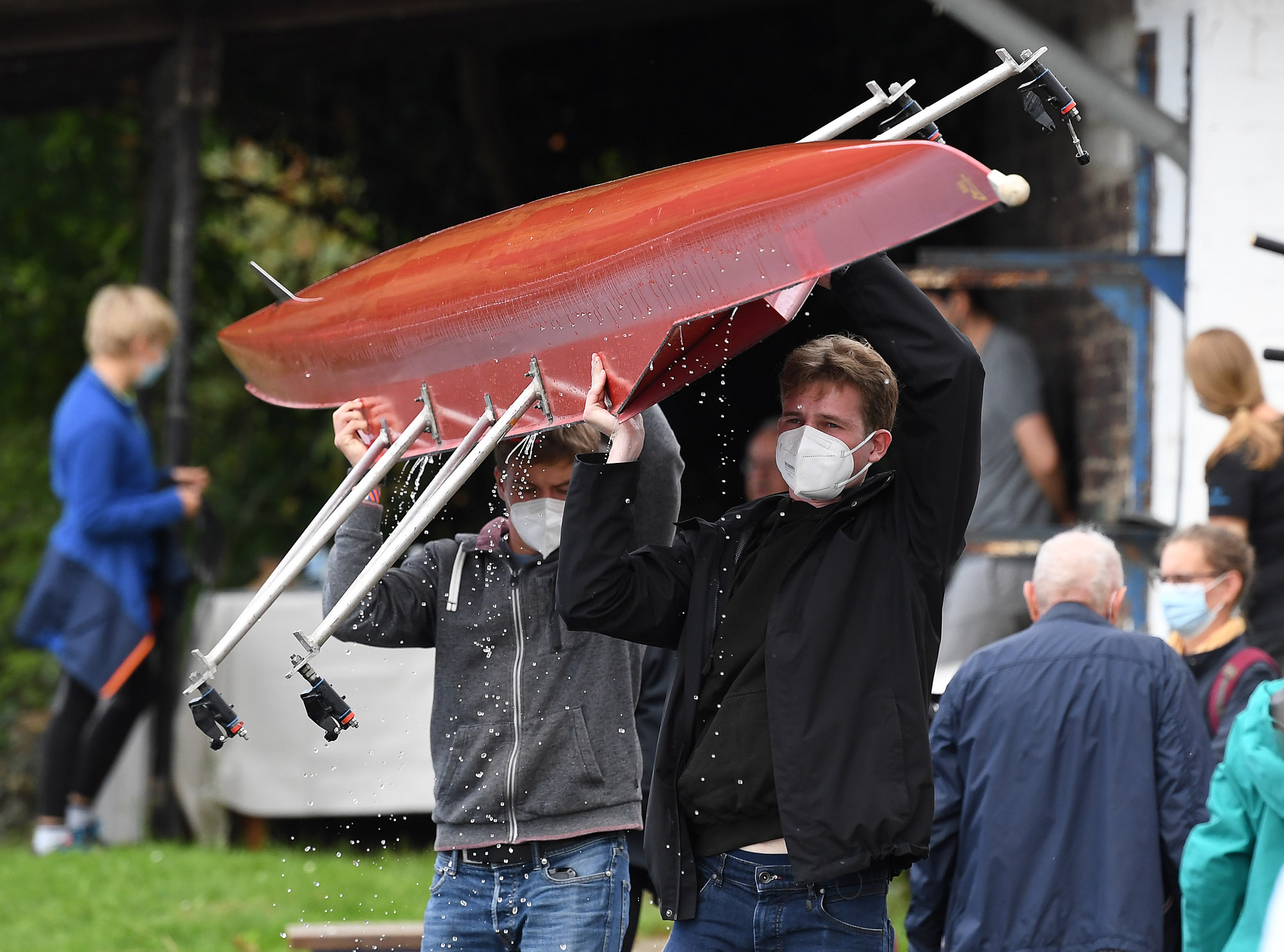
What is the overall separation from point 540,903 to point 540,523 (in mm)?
725

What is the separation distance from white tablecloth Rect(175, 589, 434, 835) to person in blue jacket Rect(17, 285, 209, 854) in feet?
1.36

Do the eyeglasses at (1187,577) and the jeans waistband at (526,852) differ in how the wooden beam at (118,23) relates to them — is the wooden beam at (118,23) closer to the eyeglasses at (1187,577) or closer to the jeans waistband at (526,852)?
the eyeglasses at (1187,577)

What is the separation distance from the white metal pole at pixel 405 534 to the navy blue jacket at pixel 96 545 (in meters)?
3.87

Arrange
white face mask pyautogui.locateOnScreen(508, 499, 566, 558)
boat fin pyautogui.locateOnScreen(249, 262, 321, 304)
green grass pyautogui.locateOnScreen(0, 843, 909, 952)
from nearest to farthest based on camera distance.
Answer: white face mask pyautogui.locateOnScreen(508, 499, 566, 558) → boat fin pyautogui.locateOnScreen(249, 262, 321, 304) → green grass pyautogui.locateOnScreen(0, 843, 909, 952)

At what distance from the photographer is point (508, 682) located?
3.23m

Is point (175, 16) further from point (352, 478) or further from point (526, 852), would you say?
point (526, 852)

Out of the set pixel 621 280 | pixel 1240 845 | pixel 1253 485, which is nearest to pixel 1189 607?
pixel 1253 485

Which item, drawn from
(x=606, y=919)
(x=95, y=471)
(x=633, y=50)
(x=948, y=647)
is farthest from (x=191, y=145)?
(x=606, y=919)

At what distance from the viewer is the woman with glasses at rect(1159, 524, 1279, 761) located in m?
4.23

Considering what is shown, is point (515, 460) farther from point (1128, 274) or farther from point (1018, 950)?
point (1128, 274)

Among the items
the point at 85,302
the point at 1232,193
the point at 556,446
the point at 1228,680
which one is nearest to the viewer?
the point at 556,446

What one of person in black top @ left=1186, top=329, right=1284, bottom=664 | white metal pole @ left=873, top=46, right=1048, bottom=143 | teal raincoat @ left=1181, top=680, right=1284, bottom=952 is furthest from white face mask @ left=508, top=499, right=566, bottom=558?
person in black top @ left=1186, top=329, right=1284, bottom=664

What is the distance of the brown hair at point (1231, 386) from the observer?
Answer: 197 inches

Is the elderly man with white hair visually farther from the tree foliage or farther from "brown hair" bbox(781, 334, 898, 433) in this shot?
the tree foliage
